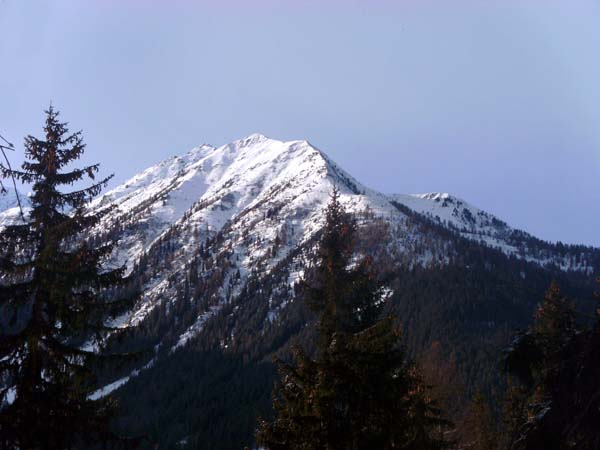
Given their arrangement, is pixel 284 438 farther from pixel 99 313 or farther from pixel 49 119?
pixel 49 119

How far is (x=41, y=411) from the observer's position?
11.4 meters

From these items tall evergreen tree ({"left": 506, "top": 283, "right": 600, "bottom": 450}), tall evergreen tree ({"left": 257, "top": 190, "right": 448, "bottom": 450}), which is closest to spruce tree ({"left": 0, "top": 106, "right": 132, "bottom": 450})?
tall evergreen tree ({"left": 257, "top": 190, "right": 448, "bottom": 450})

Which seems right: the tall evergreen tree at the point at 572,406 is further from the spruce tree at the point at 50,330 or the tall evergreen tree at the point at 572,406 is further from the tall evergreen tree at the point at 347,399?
the spruce tree at the point at 50,330

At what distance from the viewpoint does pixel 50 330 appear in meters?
11.9

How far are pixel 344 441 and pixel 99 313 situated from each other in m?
7.42

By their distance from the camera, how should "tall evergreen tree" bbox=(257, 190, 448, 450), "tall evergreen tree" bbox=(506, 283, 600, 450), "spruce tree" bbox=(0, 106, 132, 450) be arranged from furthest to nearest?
"spruce tree" bbox=(0, 106, 132, 450) → "tall evergreen tree" bbox=(257, 190, 448, 450) → "tall evergreen tree" bbox=(506, 283, 600, 450)

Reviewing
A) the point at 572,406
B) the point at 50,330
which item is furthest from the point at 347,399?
the point at 50,330

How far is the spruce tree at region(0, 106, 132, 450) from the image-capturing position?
37.2 feet

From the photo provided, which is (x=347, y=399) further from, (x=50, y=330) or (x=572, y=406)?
(x=50, y=330)

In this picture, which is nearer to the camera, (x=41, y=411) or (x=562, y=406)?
(x=562, y=406)

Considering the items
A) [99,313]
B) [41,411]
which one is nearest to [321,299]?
[99,313]

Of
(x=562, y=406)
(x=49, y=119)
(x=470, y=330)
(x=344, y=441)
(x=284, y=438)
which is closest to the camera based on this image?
(x=562, y=406)

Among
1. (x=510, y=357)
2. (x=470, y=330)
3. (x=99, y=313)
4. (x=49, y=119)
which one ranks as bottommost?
(x=510, y=357)

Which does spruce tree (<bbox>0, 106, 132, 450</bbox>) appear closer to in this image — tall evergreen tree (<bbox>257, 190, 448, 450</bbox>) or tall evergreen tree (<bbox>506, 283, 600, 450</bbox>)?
tall evergreen tree (<bbox>257, 190, 448, 450</bbox>)
